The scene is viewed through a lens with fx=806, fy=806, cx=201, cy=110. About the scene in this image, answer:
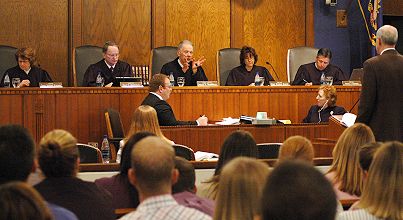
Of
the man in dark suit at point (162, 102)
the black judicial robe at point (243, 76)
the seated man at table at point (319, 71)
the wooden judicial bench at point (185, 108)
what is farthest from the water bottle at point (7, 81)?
the seated man at table at point (319, 71)

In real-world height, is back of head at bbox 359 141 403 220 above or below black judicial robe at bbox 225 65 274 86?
below

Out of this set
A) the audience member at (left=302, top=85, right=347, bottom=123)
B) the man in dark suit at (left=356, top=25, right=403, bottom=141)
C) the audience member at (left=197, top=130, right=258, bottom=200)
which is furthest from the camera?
the audience member at (left=302, top=85, right=347, bottom=123)

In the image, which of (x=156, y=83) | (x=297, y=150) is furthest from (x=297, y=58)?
(x=297, y=150)

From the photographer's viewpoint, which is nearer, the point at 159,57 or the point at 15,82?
the point at 15,82

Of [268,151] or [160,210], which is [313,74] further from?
[160,210]

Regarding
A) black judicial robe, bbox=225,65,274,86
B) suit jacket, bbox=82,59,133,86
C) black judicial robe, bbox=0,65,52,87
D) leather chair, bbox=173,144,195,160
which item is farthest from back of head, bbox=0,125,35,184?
black judicial robe, bbox=225,65,274,86

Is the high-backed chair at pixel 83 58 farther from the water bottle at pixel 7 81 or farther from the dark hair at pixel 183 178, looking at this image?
the dark hair at pixel 183 178

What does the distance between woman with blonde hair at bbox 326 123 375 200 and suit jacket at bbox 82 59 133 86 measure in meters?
5.43

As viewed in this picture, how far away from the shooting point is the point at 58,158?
330cm

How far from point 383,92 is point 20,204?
4332 millimetres

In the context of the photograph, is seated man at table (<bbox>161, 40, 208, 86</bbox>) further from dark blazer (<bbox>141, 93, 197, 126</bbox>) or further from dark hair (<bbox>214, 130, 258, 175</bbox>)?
dark hair (<bbox>214, 130, 258, 175</bbox>)

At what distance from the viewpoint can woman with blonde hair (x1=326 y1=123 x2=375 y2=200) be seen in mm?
4133

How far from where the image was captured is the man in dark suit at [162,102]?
773 centimetres

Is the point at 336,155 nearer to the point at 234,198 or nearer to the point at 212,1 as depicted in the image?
the point at 234,198
